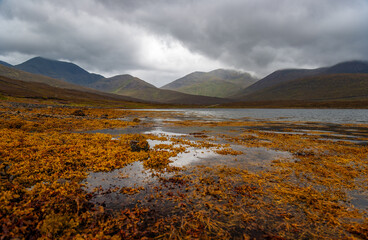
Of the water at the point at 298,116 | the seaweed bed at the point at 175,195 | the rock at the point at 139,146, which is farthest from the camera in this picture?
the water at the point at 298,116

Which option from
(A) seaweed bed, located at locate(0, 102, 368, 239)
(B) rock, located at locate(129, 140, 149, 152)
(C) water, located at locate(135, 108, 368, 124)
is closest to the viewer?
(A) seaweed bed, located at locate(0, 102, 368, 239)

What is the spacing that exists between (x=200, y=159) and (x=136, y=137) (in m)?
7.99

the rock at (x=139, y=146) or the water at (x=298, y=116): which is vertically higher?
the water at (x=298, y=116)

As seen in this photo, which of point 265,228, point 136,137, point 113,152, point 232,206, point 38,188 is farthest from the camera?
point 136,137

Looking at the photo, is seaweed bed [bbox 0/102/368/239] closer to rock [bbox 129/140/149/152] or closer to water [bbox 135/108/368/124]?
rock [bbox 129/140/149/152]

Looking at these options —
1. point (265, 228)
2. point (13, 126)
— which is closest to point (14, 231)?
point (265, 228)

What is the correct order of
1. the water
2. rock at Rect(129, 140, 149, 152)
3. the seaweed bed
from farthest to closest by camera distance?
the water < rock at Rect(129, 140, 149, 152) < the seaweed bed

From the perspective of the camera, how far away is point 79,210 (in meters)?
7.05

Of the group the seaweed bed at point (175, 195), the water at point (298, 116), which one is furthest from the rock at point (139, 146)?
the water at point (298, 116)

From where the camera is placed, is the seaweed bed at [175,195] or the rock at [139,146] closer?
the seaweed bed at [175,195]

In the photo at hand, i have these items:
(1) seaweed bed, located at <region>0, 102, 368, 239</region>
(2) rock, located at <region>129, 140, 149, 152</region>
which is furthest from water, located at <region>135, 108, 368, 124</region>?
(1) seaweed bed, located at <region>0, 102, 368, 239</region>

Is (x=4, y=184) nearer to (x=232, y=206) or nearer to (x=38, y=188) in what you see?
(x=38, y=188)

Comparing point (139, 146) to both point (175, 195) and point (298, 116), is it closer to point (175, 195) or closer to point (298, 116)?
point (175, 195)

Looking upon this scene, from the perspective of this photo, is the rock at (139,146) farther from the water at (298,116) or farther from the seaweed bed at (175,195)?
the water at (298,116)
